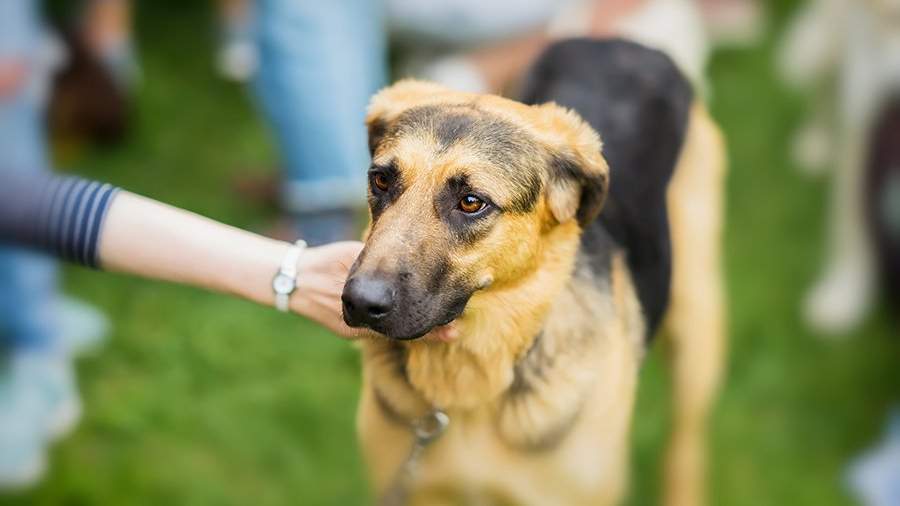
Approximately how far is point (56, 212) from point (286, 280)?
0.63m

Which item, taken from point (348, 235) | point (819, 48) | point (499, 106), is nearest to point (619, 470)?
point (499, 106)

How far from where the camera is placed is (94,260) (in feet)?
9.12

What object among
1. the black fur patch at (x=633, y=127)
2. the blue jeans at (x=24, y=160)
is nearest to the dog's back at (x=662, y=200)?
the black fur patch at (x=633, y=127)

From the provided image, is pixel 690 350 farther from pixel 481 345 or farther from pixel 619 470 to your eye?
pixel 481 345

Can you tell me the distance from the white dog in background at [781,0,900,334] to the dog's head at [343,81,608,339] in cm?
186

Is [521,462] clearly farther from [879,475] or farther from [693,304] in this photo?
[879,475]

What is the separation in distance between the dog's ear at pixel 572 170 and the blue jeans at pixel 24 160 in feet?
5.77

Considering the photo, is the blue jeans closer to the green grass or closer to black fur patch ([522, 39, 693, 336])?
the green grass

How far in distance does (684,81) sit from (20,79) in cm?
215

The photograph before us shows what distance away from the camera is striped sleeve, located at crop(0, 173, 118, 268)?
8.98 ft

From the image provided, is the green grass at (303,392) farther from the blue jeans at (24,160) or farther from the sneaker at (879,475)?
the blue jeans at (24,160)

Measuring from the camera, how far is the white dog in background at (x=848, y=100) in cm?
396

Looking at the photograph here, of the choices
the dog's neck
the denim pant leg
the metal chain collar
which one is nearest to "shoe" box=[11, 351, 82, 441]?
the denim pant leg

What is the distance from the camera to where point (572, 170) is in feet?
8.12
